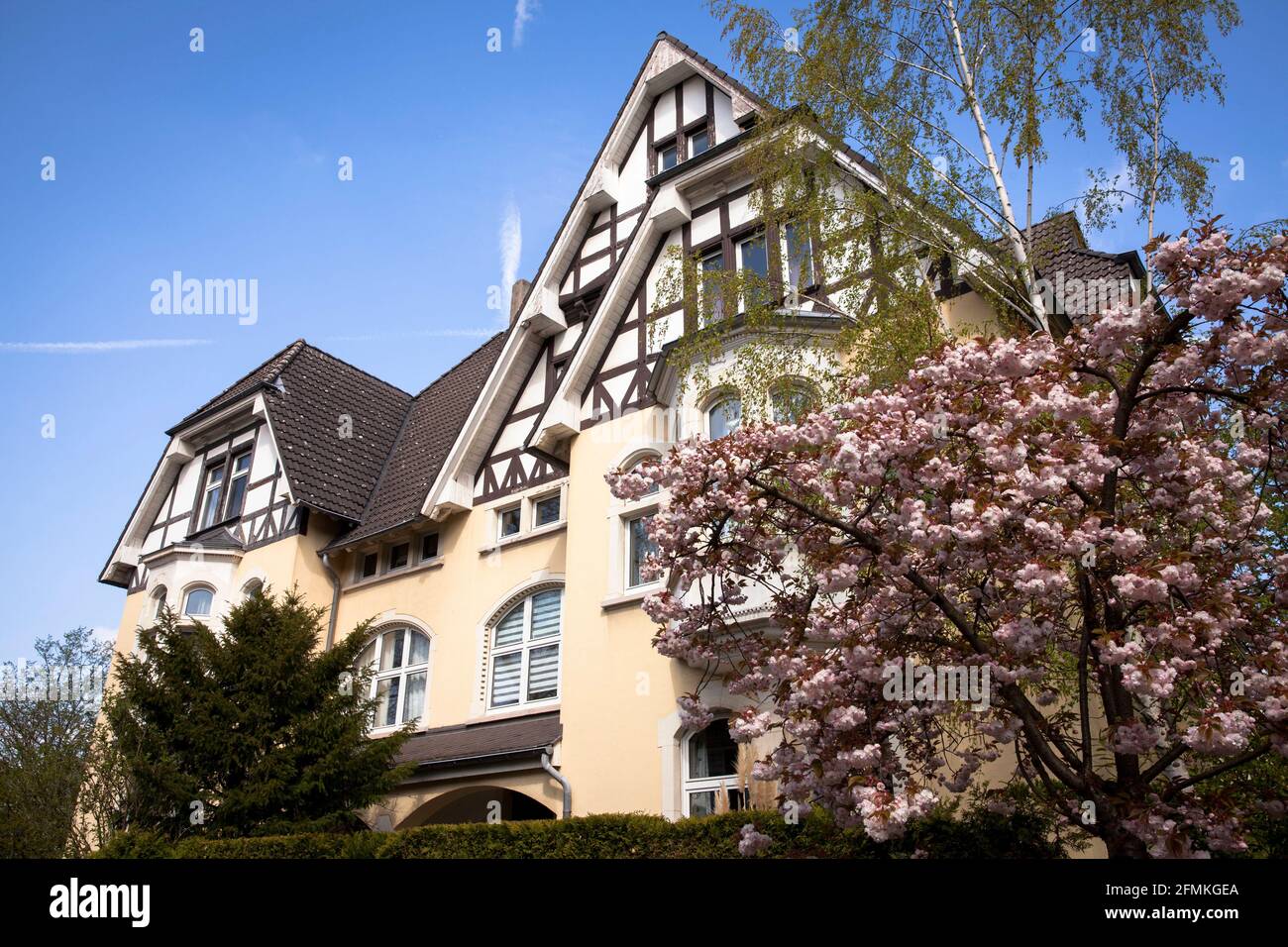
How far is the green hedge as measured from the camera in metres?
8.50

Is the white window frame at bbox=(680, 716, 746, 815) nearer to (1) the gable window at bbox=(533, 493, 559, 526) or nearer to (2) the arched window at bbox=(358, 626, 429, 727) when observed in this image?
(1) the gable window at bbox=(533, 493, 559, 526)

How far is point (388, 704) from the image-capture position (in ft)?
61.6

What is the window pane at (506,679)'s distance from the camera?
16875 mm

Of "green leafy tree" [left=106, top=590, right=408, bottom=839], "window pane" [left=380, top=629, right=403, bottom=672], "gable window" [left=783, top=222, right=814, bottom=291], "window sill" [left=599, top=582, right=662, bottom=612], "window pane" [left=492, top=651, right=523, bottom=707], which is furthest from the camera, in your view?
"window pane" [left=380, top=629, right=403, bottom=672]

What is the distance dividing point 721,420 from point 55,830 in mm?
11008

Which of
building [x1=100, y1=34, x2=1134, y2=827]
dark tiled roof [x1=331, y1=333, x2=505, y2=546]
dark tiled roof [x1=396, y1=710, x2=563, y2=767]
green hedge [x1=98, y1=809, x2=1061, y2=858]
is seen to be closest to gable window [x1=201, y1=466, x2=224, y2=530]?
building [x1=100, y1=34, x2=1134, y2=827]

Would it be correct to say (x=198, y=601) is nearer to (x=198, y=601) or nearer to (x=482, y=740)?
(x=198, y=601)

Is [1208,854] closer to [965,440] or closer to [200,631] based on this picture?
[965,440]

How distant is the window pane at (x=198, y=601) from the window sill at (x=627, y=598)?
10.8m

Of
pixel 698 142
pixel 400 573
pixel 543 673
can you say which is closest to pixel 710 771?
pixel 543 673

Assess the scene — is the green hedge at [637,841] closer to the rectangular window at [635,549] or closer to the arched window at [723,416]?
the rectangular window at [635,549]

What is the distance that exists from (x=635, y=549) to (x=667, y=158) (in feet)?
25.1

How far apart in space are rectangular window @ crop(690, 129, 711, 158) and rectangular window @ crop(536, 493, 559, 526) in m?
6.48

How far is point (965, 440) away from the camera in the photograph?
726cm
